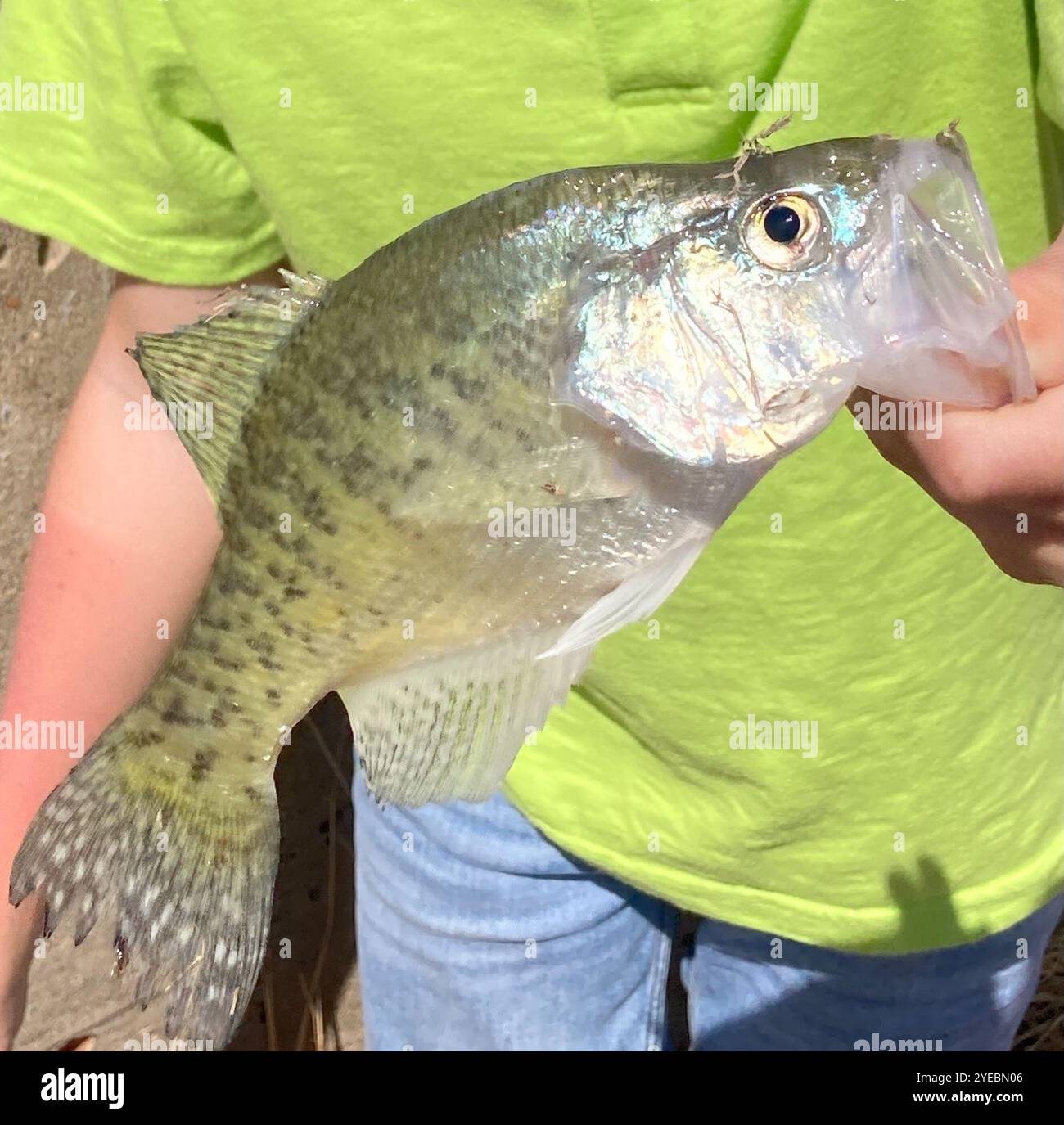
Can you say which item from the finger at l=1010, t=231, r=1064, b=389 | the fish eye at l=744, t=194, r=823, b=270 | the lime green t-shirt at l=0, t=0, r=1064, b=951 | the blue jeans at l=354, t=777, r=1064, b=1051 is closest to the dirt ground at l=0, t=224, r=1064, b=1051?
the blue jeans at l=354, t=777, r=1064, b=1051

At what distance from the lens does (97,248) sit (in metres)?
0.74

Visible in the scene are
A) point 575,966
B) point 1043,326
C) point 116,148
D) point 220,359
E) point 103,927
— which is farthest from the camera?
point 103,927

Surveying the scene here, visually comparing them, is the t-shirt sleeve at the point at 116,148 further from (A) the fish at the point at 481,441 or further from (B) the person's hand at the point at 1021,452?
(B) the person's hand at the point at 1021,452

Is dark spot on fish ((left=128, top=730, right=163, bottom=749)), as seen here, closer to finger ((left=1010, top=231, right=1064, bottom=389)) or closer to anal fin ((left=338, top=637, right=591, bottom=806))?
anal fin ((left=338, top=637, right=591, bottom=806))

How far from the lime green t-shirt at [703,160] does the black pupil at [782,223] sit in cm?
16

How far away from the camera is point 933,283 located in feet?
1.50

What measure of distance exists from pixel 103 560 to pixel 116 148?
33 centimetres

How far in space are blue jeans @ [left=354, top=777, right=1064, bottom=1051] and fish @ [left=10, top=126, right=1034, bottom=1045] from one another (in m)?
0.44

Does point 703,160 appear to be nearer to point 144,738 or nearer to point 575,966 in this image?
point 144,738

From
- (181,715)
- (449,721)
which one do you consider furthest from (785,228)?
(181,715)

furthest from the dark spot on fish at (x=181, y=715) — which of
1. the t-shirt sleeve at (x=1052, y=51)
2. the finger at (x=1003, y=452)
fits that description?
the t-shirt sleeve at (x=1052, y=51)

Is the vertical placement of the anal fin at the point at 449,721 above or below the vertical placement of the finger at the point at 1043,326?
below

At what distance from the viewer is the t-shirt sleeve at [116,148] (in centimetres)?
67

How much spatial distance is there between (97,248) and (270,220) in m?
0.14
